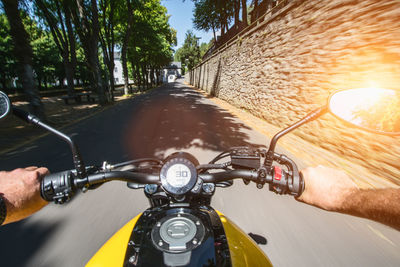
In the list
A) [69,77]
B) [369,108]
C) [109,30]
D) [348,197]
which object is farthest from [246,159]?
[109,30]

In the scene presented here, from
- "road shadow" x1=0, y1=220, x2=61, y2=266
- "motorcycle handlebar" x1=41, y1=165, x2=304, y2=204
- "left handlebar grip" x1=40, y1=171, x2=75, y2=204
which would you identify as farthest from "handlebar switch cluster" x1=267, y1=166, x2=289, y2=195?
"road shadow" x1=0, y1=220, x2=61, y2=266

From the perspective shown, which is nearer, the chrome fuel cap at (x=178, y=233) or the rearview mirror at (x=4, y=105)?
the chrome fuel cap at (x=178, y=233)

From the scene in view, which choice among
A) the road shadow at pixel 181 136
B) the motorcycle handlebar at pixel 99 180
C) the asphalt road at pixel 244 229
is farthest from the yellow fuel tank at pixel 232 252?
the road shadow at pixel 181 136

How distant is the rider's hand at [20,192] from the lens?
0.92m

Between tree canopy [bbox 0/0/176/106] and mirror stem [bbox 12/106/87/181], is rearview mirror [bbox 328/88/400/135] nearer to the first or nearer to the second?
mirror stem [bbox 12/106/87/181]

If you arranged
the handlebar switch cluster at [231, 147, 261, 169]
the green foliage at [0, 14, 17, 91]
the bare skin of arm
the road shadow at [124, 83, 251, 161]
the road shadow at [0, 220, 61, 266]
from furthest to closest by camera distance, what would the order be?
1. the green foliage at [0, 14, 17, 91]
2. the road shadow at [124, 83, 251, 161]
3. the road shadow at [0, 220, 61, 266]
4. the handlebar switch cluster at [231, 147, 261, 169]
5. the bare skin of arm

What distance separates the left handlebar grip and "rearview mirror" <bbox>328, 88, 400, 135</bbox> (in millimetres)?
1697

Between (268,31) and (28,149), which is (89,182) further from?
(268,31)

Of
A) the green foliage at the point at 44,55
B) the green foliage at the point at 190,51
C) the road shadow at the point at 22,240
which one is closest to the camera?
the road shadow at the point at 22,240

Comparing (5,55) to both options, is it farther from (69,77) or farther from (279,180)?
(279,180)

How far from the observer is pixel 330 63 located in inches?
161

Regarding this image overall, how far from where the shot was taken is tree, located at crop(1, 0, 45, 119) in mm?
5035

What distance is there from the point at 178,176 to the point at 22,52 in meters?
7.81

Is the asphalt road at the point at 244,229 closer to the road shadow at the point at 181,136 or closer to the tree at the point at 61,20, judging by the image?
the road shadow at the point at 181,136
